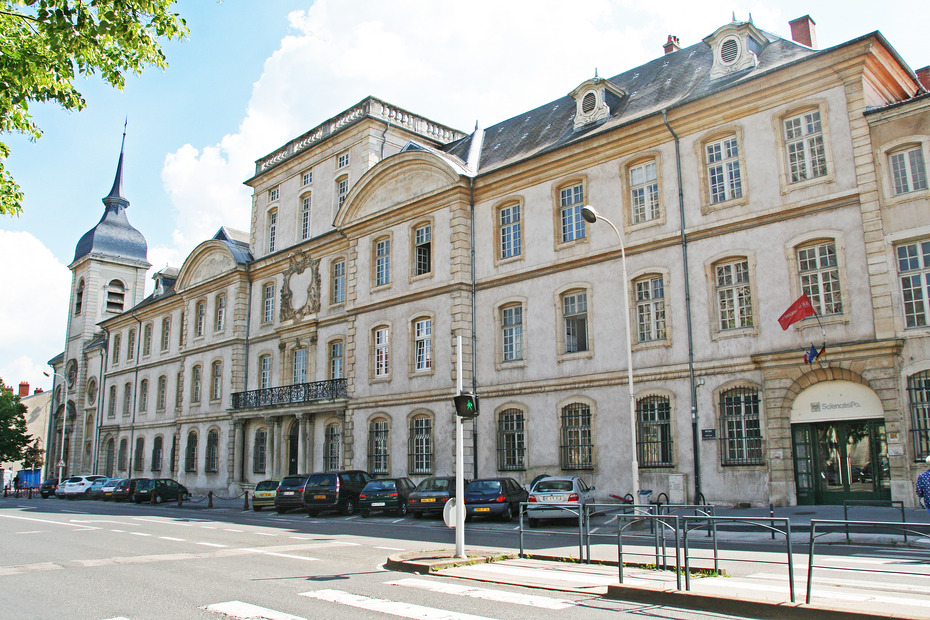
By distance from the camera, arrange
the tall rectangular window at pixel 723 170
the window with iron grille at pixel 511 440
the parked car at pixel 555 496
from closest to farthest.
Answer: the parked car at pixel 555 496 < the tall rectangular window at pixel 723 170 < the window with iron grille at pixel 511 440

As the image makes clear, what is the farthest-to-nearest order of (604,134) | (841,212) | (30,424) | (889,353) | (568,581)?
1. (30,424)
2. (604,134)
3. (841,212)
4. (889,353)
5. (568,581)

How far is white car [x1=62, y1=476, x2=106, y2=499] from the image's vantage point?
45688 mm

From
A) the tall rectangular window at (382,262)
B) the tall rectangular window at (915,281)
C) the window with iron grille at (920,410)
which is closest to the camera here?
the window with iron grille at (920,410)

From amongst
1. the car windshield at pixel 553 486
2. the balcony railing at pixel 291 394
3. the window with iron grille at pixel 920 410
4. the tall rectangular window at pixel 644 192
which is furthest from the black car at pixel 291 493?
the window with iron grille at pixel 920 410

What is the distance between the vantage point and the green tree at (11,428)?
61844mm

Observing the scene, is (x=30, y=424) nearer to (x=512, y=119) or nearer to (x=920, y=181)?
(x=512, y=119)

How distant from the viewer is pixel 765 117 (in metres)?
21.8

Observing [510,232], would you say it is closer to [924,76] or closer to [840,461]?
[840,461]

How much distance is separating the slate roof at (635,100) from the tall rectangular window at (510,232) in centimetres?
179

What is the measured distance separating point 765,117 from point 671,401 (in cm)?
861

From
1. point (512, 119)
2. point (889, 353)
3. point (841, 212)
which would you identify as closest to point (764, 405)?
point (889, 353)

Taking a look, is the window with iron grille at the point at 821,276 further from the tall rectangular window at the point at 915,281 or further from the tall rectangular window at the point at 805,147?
the tall rectangular window at the point at 805,147

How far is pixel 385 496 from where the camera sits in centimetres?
2555

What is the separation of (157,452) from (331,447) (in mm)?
20358
